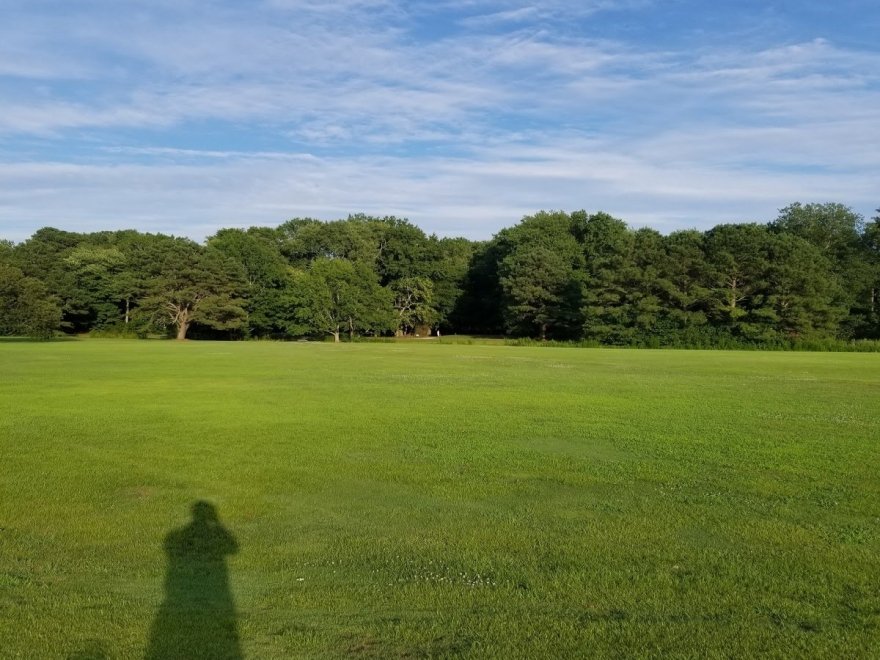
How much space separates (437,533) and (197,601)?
2.95 metres

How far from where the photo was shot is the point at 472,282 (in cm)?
11806

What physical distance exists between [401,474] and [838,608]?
690cm

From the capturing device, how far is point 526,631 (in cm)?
569

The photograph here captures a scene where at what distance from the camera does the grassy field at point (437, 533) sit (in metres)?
5.69

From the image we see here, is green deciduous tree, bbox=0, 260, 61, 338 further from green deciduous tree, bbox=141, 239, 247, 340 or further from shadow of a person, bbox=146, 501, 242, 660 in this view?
shadow of a person, bbox=146, 501, 242, 660

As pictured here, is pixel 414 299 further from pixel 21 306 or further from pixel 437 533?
pixel 437 533

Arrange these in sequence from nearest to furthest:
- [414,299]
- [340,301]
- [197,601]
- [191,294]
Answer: [197,601] → [191,294] → [340,301] → [414,299]

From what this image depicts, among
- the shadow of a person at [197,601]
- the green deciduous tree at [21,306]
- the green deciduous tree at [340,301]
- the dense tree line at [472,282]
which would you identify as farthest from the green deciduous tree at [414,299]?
the shadow of a person at [197,601]

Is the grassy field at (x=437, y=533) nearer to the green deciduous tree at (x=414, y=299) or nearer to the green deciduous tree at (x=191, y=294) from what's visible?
the green deciduous tree at (x=191, y=294)

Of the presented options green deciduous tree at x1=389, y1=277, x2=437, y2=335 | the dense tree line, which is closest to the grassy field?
the dense tree line

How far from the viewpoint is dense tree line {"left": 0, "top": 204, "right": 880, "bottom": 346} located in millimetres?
79688

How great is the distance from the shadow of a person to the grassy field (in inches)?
1.3

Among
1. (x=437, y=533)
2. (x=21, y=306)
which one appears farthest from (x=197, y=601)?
(x=21, y=306)

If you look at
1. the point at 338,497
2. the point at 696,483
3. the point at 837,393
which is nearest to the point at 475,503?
the point at 338,497
